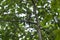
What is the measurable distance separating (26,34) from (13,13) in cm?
56

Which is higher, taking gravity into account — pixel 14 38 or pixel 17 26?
pixel 17 26

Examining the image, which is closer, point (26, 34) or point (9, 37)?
point (9, 37)

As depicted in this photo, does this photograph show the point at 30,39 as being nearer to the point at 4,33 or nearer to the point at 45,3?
the point at 4,33

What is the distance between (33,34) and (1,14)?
2.83 feet

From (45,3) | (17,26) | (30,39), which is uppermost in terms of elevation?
(45,3)

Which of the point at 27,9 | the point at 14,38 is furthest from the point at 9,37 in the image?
the point at 27,9

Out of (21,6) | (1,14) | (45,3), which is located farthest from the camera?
(21,6)

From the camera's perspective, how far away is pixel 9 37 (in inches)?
151

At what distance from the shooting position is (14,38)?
153 inches

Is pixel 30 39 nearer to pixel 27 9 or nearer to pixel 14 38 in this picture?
pixel 14 38

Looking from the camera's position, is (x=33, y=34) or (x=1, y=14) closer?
(x=1, y=14)

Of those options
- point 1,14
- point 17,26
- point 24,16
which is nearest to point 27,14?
point 24,16

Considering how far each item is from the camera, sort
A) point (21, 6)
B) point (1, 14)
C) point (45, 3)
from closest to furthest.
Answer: point (1, 14), point (45, 3), point (21, 6)

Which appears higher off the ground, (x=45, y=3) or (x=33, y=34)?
(x=45, y=3)
